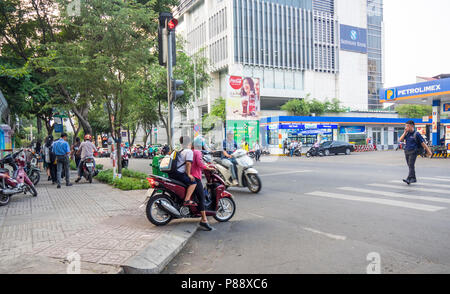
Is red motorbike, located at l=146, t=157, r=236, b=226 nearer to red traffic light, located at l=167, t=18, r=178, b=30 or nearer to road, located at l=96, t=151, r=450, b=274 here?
road, located at l=96, t=151, r=450, b=274

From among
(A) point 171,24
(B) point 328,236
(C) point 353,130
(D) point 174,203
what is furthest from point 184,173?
(C) point 353,130

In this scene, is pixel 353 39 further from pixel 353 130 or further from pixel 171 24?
pixel 171 24

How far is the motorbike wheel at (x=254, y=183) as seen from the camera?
379 inches

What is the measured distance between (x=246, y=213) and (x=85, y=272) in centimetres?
395

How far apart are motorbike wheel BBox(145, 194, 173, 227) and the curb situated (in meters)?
0.50

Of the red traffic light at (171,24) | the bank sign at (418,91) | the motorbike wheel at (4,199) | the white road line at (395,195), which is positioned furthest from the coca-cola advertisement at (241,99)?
the motorbike wheel at (4,199)

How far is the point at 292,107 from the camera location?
173ft

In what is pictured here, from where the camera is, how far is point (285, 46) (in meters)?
56.5

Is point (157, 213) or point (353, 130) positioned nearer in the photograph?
point (157, 213)

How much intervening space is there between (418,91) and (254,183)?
20.5 metres

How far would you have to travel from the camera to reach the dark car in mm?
31344

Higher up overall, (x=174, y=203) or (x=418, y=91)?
(x=418, y=91)

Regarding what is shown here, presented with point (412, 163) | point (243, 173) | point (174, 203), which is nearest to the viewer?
point (174, 203)

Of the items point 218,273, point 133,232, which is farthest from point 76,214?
point 218,273
